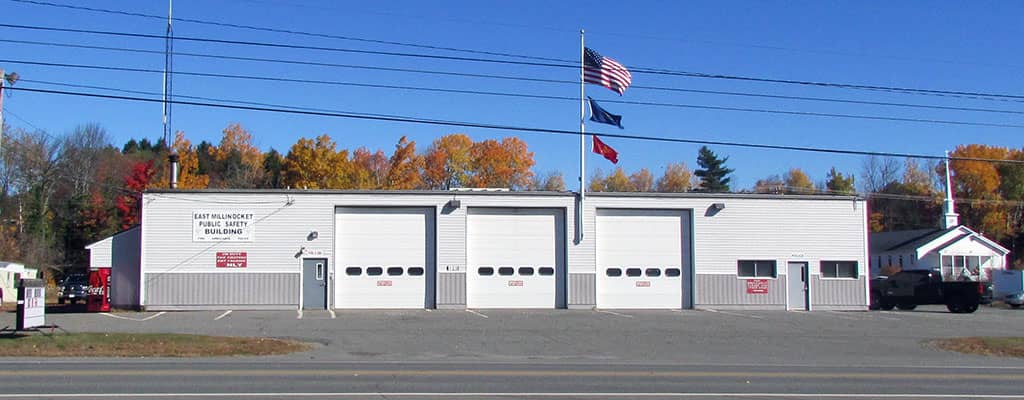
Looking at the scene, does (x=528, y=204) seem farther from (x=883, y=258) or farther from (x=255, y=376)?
(x=883, y=258)

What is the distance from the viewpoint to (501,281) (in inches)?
1441

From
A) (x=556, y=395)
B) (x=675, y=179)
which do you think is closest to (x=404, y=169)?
(x=675, y=179)

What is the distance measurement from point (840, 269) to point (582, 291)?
37.6 feet

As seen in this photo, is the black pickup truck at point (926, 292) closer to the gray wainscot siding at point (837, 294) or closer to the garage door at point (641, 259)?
the gray wainscot siding at point (837, 294)

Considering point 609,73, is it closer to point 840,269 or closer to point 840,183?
point 840,269

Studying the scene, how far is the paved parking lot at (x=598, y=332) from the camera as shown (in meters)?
20.7

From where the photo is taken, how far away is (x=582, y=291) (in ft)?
120

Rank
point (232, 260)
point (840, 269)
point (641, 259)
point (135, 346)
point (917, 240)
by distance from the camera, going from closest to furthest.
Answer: point (135, 346), point (232, 260), point (641, 259), point (840, 269), point (917, 240)

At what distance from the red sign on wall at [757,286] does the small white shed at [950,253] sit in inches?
1331

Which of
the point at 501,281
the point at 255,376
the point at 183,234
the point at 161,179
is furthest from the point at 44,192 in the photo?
the point at 255,376

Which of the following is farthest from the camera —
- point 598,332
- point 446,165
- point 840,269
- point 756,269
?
point 446,165

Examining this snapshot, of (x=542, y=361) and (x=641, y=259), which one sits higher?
(x=641, y=259)

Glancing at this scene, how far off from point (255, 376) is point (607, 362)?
23.9 feet

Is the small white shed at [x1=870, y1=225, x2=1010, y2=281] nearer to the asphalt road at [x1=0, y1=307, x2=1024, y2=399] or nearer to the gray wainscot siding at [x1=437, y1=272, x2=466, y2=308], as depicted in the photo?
the asphalt road at [x1=0, y1=307, x2=1024, y2=399]
